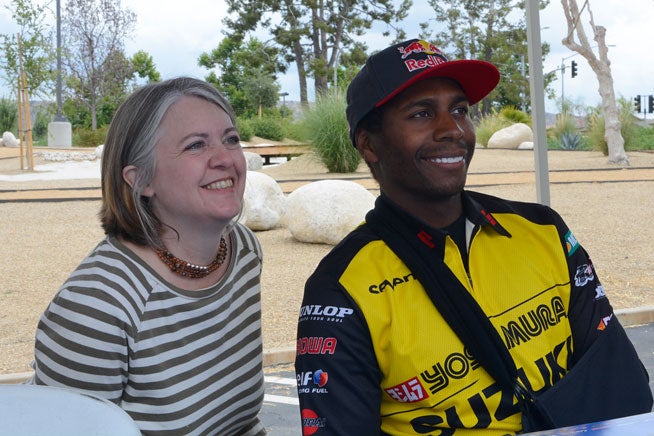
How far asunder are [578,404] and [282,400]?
108 inches

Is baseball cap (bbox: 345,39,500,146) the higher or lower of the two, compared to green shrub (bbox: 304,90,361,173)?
lower

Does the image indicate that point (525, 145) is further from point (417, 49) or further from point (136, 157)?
point (136, 157)

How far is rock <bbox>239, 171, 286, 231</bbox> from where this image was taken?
8.95 m

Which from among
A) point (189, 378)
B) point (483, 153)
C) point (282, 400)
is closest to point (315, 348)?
point (189, 378)

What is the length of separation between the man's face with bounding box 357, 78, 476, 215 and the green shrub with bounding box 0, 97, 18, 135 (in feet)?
94.9

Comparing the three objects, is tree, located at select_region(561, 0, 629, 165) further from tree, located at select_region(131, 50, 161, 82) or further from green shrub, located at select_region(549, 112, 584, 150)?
tree, located at select_region(131, 50, 161, 82)

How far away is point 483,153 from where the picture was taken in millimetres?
19734

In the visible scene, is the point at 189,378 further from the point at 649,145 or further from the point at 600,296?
the point at 649,145

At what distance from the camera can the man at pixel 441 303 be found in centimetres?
161

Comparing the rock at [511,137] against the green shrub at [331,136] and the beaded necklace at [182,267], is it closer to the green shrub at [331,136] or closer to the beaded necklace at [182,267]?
the green shrub at [331,136]

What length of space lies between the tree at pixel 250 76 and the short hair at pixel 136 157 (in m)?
33.7

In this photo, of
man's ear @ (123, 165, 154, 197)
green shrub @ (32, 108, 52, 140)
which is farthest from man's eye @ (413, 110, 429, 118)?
green shrub @ (32, 108, 52, 140)

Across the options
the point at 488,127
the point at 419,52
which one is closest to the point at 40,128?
the point at 488,127

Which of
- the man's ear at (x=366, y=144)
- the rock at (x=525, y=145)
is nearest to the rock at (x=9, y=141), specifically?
the rock at (x=525, y=145)
